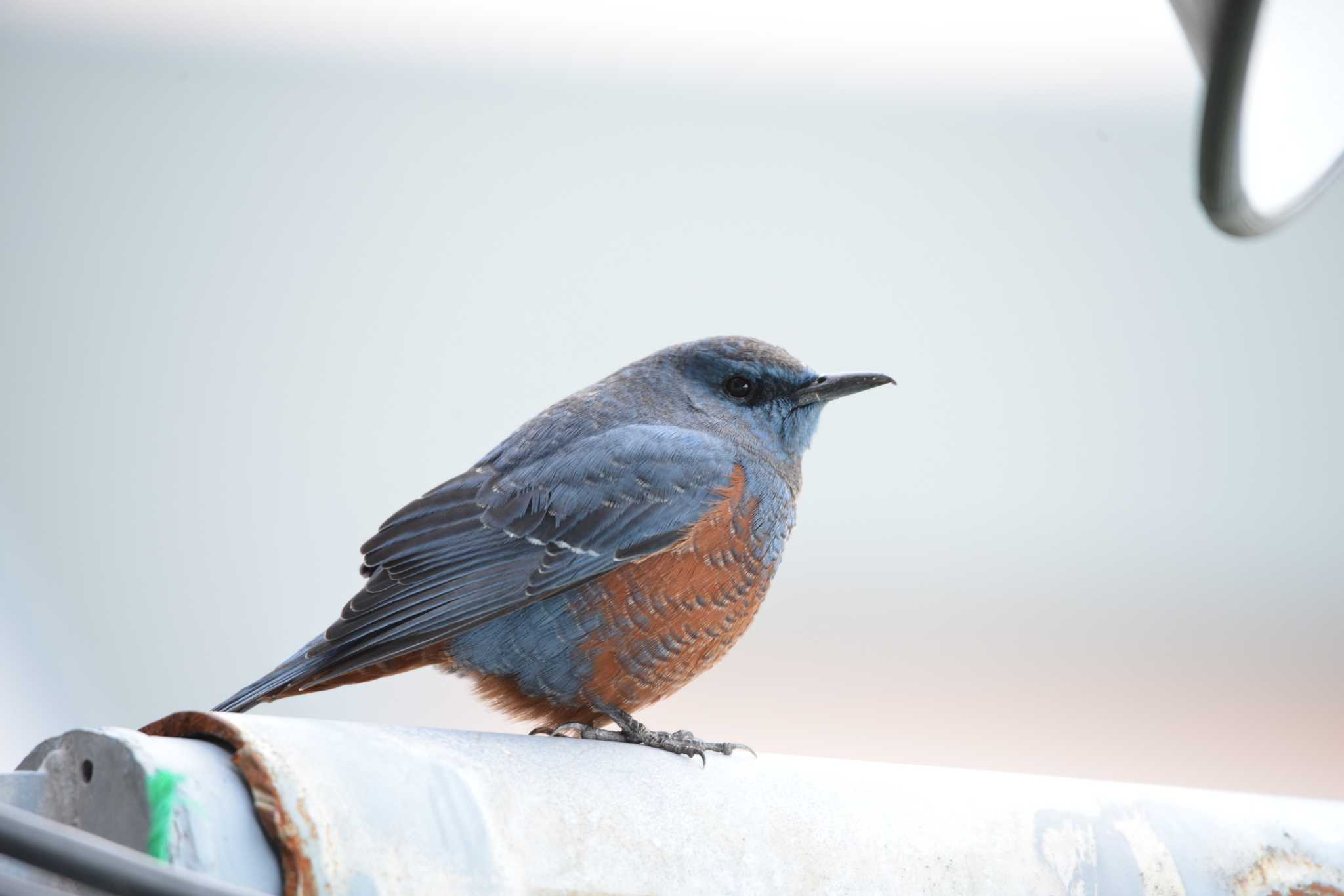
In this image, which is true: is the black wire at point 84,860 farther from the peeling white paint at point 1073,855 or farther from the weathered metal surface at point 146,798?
the peeling white paint at point 1073,855

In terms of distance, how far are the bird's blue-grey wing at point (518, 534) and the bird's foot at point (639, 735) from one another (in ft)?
0.88

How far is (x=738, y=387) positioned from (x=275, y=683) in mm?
1287

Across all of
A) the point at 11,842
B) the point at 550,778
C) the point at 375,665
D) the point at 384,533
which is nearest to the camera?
the point at 11,842

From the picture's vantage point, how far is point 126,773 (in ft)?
3.82

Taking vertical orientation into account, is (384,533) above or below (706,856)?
above

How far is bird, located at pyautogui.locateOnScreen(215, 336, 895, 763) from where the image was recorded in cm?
Result: 251

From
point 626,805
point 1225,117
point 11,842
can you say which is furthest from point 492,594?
point 11,842

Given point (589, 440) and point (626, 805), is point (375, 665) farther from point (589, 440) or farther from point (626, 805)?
point (626, 805)

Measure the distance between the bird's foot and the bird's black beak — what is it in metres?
0.89

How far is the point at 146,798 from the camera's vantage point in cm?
114

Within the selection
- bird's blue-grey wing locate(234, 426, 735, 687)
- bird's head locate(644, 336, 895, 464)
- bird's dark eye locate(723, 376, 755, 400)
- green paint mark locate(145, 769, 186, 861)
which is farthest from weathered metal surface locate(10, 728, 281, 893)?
bird's dark eye locate(723, 376, 755, 400)

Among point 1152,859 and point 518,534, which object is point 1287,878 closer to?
point 1152,859

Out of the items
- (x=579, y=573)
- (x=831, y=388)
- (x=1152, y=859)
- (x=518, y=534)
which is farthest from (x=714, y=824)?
(x=831, y=388)

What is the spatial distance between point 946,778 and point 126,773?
3.23ft
